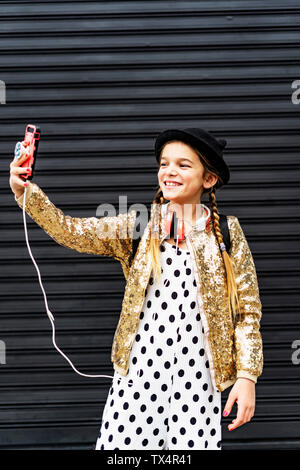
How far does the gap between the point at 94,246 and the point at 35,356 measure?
1761 millimetres

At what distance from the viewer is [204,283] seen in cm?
218

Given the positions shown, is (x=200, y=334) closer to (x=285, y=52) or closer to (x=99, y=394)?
(x=99, y=394)

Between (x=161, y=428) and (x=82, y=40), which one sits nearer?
(x=161, y=428)

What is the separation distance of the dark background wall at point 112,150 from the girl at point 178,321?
4.83ft

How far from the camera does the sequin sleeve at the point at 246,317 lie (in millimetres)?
2148

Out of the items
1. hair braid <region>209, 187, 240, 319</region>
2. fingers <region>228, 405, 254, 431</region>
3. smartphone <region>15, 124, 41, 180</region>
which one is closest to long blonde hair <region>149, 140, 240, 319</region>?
hair braid <region>209, 187, 240, 319</region>

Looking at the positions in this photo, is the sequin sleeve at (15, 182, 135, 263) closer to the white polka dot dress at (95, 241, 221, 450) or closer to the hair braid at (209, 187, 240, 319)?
the white polka dot dress at (95, 241, 221, 450)

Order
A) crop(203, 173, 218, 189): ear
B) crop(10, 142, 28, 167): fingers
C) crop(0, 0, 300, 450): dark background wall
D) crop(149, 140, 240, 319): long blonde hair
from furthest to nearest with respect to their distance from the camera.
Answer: crop(0, 0, 300, 450): dark background wall → crop(203, 173, 218, 189): ear → crop(149, 140, 240, 319): long blonde hair → crop(10, 142, 28, 167): fingers

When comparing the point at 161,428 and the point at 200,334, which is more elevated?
the point at 200,334

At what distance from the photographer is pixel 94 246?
89.2 inches

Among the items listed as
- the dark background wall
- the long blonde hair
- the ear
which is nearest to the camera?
the long blonde hair

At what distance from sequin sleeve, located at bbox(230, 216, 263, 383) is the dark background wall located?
1.47m

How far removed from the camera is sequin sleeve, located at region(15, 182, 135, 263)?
7.02ft
